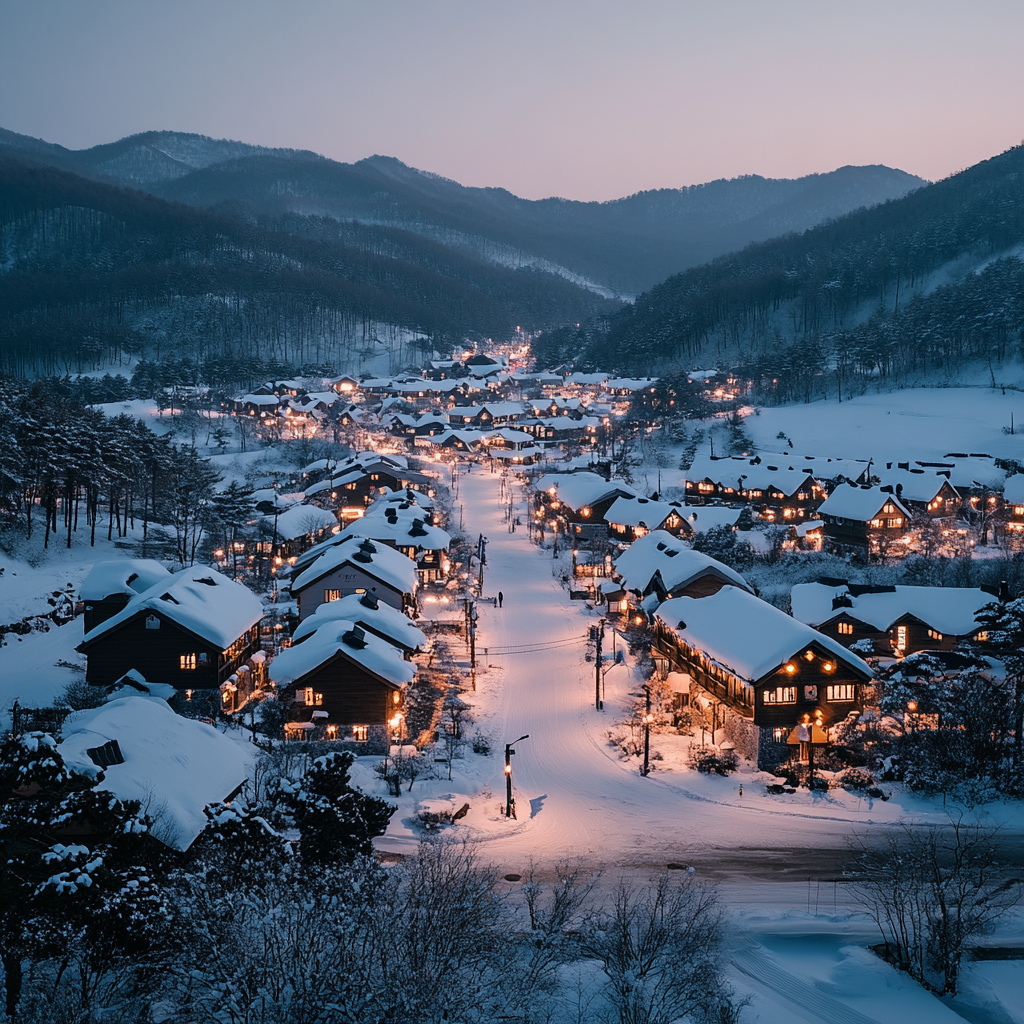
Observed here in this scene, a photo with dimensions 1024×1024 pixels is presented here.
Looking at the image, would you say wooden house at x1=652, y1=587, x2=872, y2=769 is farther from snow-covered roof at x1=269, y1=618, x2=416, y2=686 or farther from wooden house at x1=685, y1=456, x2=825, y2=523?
wooden house at x1=685, y1=456, x2=825, y2=523

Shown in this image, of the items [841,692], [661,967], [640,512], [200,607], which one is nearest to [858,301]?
[640,512]

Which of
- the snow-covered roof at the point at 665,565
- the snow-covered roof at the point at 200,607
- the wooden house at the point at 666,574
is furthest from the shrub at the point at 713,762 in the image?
Result: the snow-covered roof at the point at 200,607

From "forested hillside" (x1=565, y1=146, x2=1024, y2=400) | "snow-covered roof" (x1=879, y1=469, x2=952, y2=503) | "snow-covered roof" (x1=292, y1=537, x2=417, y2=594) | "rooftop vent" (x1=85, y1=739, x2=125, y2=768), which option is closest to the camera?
"rooftop vent" (x1=85, y1=739, x2=125, y2=768)

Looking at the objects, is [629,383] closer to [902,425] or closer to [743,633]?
[902,425]

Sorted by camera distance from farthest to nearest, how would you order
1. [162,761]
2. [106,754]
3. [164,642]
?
[164,642]
[162,761]
[106,754]

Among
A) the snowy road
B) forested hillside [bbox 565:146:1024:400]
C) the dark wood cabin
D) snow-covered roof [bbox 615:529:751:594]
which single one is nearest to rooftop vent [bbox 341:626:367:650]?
the dark wood cabin

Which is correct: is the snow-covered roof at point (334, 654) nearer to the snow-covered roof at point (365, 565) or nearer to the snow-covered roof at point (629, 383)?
the snow-covered roof at point (365, 565)

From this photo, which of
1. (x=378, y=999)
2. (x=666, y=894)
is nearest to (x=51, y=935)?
(x=378, y=999)
